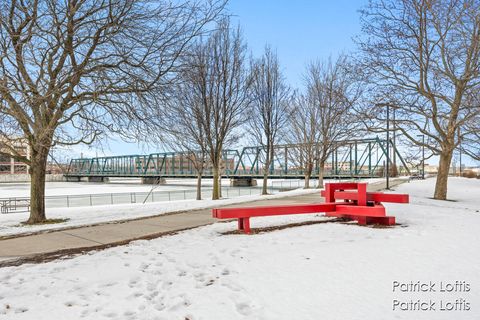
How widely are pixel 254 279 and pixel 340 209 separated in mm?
5237

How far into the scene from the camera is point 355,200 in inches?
384

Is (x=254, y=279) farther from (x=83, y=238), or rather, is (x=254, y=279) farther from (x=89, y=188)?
(x=89, y=188)

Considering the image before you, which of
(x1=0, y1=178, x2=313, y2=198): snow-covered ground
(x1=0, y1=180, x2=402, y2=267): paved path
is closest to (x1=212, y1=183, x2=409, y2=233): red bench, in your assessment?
(x1=0, y1=180, x2=402, y2=267): paved path

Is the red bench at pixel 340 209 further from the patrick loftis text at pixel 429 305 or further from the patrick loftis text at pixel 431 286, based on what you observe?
the patrick loftis text at pixel 429 305

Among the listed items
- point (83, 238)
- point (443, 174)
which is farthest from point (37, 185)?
point (443, 174)

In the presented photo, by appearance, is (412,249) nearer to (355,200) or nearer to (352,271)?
(352,271)

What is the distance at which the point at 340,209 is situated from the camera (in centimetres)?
922

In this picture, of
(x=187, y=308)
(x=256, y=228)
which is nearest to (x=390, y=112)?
(x=256, y=228)

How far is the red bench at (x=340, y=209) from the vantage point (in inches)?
308

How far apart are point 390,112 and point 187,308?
18054mm

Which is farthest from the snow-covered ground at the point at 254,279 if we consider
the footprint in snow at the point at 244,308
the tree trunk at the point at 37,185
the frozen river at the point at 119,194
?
the frozen river at the point at 119,194

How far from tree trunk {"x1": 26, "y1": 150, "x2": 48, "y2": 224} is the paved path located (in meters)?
3.09

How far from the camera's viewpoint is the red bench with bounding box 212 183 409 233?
7816 mm

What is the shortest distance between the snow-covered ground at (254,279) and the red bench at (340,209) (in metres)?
0.73
